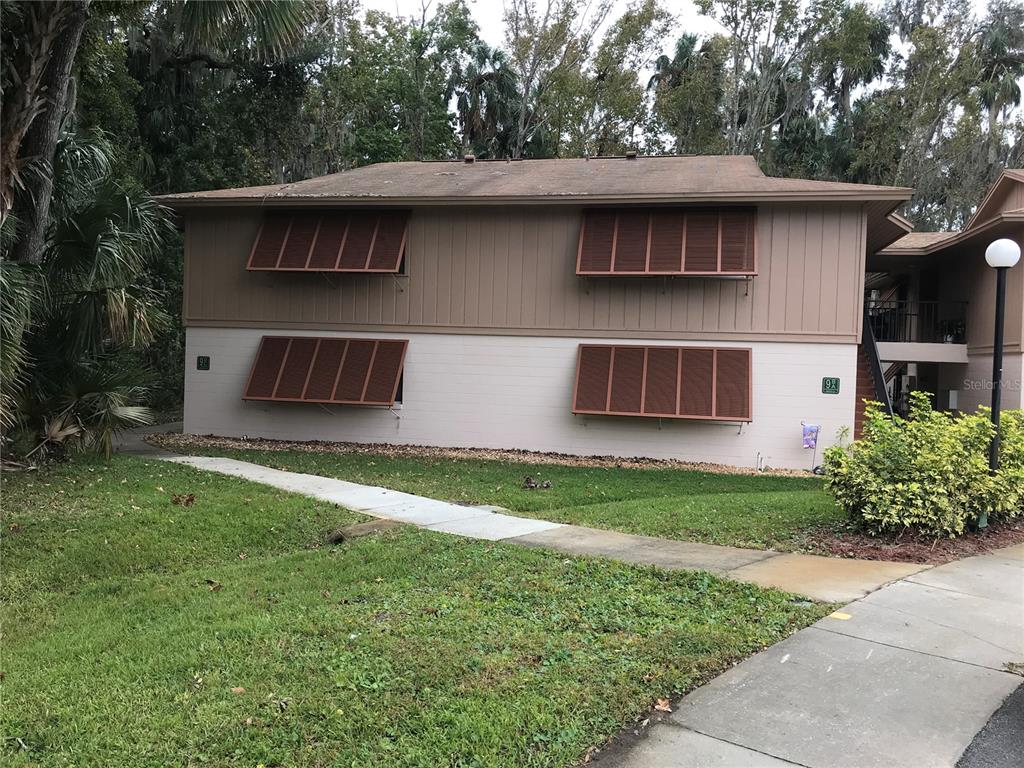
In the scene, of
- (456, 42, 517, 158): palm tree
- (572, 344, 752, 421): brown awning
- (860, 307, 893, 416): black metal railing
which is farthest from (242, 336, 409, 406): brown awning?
(456, 42, 517, 158): palm tree

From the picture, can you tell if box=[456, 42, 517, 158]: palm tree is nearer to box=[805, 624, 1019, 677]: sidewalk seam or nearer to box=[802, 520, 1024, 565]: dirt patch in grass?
box=[802, 520, 1024, 565]: dirt patch in grass

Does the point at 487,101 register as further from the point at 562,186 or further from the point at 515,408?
the point at 515,408

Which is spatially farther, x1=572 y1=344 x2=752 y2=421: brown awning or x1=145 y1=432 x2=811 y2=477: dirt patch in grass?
x1=145 y1=432 x2=811 y2=477: dirt patch in grass

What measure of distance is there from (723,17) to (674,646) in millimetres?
26525

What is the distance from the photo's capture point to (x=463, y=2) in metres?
28.3

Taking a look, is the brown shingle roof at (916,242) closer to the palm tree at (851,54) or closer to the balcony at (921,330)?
the balcony at (921,330)

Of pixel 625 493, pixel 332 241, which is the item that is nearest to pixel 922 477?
pixel 625 493

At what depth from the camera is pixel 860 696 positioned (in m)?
3.69

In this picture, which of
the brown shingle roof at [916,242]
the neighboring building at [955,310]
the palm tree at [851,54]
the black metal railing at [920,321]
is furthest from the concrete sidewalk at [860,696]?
the palm tree at [851,54]

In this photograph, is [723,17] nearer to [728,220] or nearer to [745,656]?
[728,220]

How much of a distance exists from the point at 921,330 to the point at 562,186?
34.9 feet

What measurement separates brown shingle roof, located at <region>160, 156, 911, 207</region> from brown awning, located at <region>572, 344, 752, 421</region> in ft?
8.46

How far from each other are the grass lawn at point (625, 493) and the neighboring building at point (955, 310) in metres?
5.48

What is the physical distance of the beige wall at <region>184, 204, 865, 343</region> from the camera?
12750 mm
